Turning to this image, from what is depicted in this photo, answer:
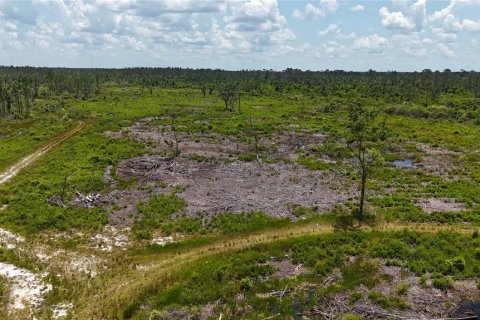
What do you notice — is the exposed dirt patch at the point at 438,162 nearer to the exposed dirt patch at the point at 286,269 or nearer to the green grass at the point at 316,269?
the green grass at the point at 316,269

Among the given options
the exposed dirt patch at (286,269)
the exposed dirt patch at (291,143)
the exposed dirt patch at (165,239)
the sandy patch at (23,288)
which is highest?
the exposed dirt patch at (291,143)

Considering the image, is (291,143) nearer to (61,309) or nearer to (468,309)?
(468,309)

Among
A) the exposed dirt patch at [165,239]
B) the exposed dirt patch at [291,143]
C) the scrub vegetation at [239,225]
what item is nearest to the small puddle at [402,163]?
the scrub vegetation at [239,225]

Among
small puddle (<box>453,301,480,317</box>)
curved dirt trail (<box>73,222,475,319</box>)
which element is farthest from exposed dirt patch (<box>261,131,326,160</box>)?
small puddle (<box>453,301,480,317</box>)

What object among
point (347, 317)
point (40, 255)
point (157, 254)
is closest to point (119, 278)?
point (157, 254)

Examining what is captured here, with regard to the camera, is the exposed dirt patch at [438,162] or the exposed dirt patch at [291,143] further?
the exposed dirt patch at [291,143]

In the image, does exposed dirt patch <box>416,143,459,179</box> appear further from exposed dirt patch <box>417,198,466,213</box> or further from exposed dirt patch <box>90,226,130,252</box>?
exposed dirt patch <box>90,226,130,252</box>
